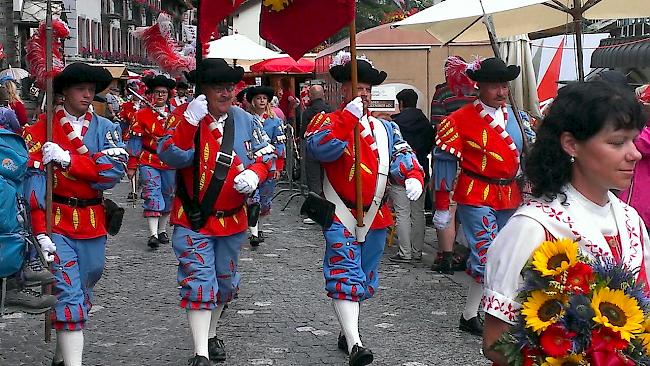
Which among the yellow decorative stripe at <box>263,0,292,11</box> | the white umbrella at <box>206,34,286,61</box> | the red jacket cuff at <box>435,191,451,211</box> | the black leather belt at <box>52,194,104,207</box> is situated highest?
the white umbrella at <box>206,34,286,61</box>

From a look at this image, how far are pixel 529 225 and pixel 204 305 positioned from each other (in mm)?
3580

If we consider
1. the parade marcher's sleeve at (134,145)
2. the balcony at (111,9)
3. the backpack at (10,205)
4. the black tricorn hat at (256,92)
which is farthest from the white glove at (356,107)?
the balcony at (111,9)

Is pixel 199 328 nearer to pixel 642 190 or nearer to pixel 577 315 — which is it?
pixel 642 190

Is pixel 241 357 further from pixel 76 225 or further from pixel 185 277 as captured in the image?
pixel 76 225

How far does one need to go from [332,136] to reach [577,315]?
143 inches

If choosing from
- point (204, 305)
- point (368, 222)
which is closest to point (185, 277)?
point (204, 305)

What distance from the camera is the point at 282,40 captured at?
6277 millimetres

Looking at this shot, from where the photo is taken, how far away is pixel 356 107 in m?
6.05

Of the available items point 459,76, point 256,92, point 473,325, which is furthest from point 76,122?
point 256,92

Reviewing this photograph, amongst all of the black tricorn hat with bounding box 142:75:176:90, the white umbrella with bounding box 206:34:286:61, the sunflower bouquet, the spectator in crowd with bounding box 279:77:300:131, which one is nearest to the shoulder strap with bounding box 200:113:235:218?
the sunflower bouquet

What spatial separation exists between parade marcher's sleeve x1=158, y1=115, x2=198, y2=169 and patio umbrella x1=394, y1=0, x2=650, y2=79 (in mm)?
2599

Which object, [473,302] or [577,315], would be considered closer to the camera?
[577,315]

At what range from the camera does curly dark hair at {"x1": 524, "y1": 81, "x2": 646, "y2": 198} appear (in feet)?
9.42

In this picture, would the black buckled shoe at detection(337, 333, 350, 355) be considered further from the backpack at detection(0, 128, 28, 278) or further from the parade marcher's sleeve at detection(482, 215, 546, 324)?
the parade marcher's sleeve at detection(482, 215, 546, 324)
